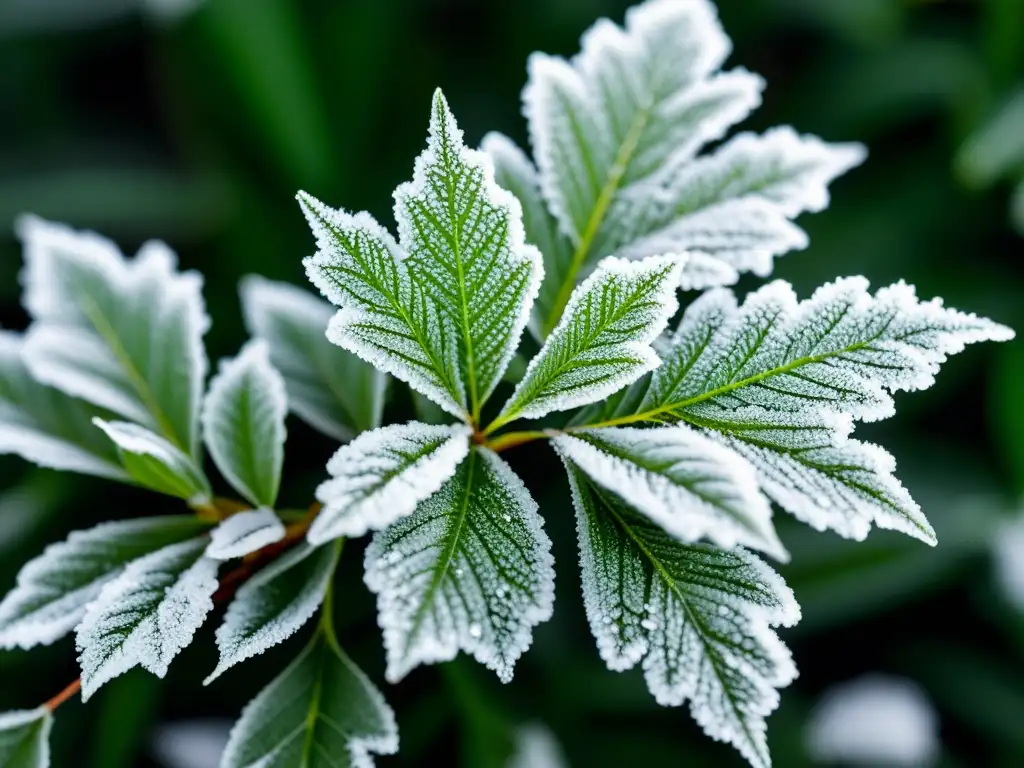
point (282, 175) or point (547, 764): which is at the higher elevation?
point (282, 175)

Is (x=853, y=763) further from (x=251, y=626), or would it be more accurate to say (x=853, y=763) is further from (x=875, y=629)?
(x=251, y=626)

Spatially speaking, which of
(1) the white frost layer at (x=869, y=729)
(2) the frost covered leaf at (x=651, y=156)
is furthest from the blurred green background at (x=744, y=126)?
(2) the frost covered leaf at (x=651, y=156)

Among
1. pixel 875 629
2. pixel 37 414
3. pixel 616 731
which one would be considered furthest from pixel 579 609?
pixel 37 414

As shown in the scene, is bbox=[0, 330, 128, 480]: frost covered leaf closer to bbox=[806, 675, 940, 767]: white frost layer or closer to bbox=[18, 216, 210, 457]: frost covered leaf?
bbox=[18, 216, 210, 457]: frost covered leaf

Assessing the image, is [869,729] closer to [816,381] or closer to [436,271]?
[816,381]

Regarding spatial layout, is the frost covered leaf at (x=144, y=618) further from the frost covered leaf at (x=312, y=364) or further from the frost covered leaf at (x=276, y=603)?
the frost covered leaf at (x=312, y=364)

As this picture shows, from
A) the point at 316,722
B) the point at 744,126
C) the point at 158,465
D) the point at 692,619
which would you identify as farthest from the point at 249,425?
the point at 744,126
